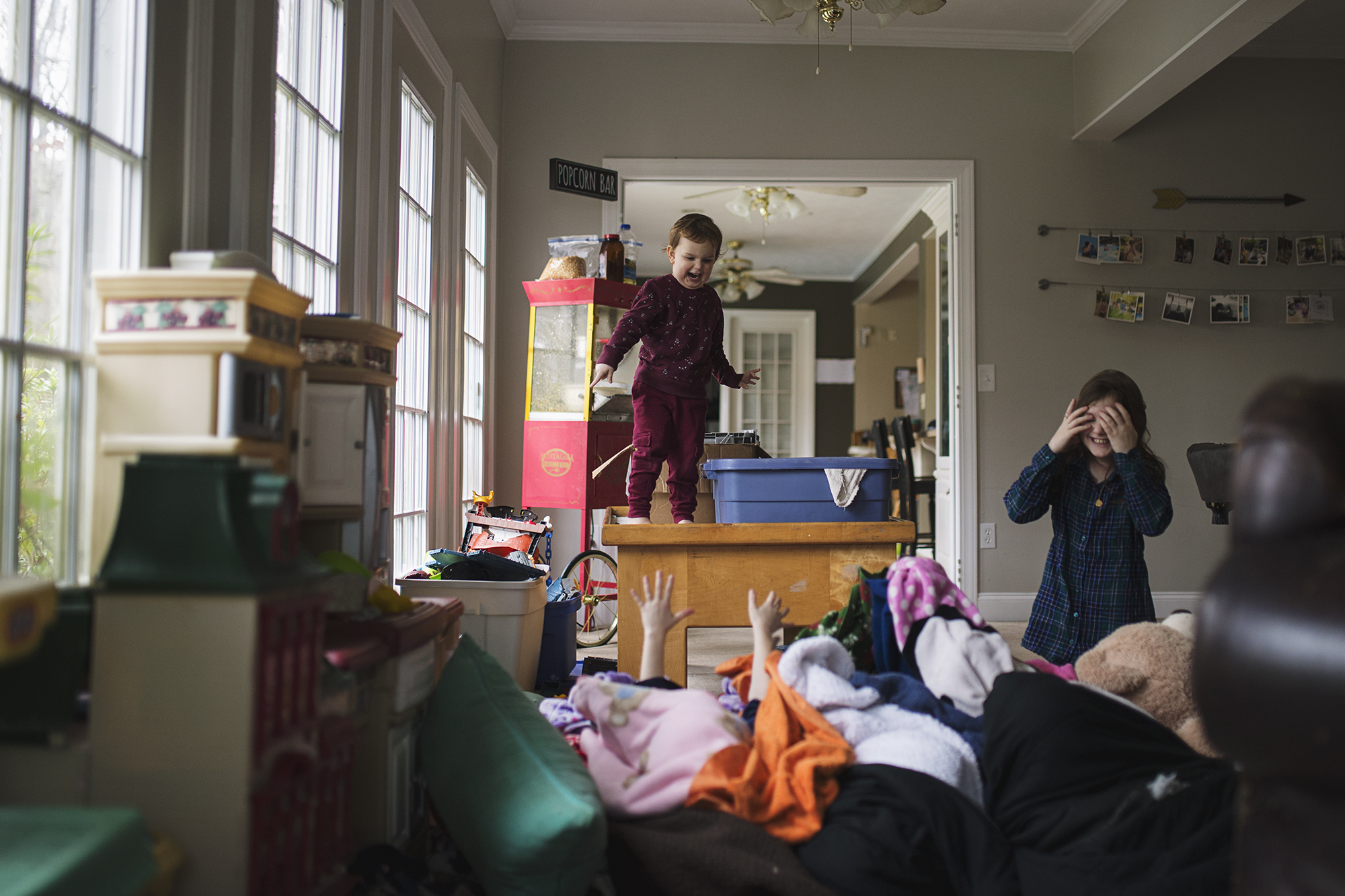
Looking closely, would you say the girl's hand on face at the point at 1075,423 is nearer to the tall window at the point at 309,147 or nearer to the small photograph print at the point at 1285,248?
the tall window at the point at 309,147

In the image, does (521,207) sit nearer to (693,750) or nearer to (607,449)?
(607,449)

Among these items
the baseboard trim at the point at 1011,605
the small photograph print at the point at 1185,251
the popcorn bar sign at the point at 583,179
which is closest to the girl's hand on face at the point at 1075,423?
the baseboard trim at the point at 1011,605

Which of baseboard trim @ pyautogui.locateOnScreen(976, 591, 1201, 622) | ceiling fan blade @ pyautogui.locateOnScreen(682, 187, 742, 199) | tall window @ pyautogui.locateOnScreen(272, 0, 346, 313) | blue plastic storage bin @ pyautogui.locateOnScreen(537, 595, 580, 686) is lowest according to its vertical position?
baseboard trim @ pyautogui.locateOnScreen(976, 591, 1201, 622)

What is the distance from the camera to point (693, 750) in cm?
129

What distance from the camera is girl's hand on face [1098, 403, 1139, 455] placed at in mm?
2150

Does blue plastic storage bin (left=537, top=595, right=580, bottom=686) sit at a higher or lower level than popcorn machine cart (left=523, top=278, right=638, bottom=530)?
lower

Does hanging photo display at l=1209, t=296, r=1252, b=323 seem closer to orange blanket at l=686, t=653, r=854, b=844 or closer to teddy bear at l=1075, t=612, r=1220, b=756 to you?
teddy bear at l=1075, t=612, r=1220, b=756

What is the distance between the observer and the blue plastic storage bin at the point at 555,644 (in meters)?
2.45

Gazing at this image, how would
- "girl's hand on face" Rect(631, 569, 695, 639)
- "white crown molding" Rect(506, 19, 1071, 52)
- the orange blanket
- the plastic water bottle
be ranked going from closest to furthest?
the orange blanket < "girl's hand on face" Rect(631, 569, 695, 639) < the plastic water bottle < "white crown molding" Rect(506, 19, 1071, 52)

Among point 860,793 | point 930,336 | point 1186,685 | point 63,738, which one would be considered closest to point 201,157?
point 63,738

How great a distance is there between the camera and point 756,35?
4059mm

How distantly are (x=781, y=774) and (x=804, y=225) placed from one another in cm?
632

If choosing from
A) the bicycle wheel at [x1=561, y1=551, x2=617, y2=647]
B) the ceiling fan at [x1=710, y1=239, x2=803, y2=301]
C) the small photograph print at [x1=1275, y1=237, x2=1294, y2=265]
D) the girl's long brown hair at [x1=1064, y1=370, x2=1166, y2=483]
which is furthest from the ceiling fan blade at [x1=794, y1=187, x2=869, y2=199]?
the girl's long brown hair at [x1=1064, y1=370, x2=1166, y2=483]

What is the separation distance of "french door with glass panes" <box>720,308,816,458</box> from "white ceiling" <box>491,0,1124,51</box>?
4896 millimetres
